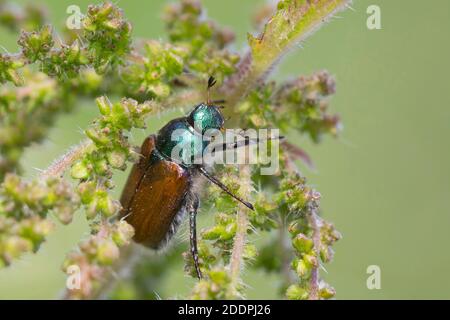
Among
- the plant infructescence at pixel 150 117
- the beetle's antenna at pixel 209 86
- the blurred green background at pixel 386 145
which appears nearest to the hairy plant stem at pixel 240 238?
the plant infructescence at pixel 150 117

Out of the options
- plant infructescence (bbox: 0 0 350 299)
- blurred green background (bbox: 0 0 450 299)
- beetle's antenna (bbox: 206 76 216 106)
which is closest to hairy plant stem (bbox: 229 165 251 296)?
plant infructescence (bbox: 0 0 350 299)

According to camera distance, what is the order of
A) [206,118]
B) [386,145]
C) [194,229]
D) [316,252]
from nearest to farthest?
[316,252]
[194,229]
[206,118]
[386,145]

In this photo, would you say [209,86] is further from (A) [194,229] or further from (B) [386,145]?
(B) [386,145]

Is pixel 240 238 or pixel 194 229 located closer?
pixel 240 238

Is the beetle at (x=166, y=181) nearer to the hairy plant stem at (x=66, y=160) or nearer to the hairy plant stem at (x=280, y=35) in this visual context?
the hairy plant stem at (x=280, y=35)

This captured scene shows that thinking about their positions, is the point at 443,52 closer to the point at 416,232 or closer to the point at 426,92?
the point at 426,92

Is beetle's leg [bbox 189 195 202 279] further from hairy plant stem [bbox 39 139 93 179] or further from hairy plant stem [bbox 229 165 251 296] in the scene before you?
hairy plant stem [bbox 39 139 93 179]

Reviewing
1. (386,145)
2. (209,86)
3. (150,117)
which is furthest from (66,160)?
(386,145)
